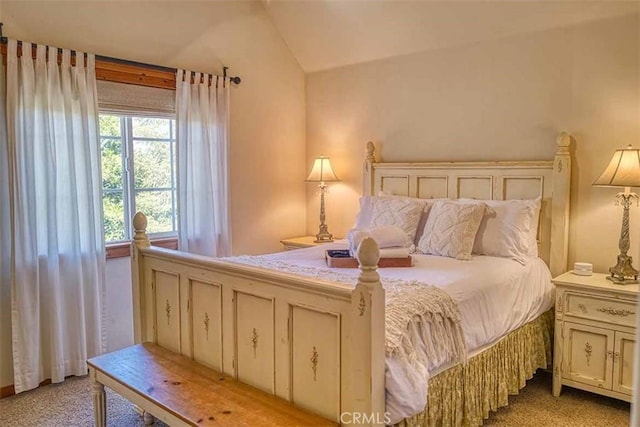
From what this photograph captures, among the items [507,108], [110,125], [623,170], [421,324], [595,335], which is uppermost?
[507,108]

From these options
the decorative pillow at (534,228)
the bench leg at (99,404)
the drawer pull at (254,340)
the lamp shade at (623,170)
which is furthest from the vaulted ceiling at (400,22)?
the bench leg at (99,404)

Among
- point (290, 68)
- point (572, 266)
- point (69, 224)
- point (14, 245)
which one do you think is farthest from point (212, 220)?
Answer: point (572, 266)

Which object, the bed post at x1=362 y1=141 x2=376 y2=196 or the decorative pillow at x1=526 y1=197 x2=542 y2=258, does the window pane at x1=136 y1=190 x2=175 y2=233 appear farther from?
the decorative pillow at x1=526 y1=197 x2=542 y2=258

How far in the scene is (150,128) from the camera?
12.3 feet

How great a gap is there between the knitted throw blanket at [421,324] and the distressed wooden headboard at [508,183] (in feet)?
4.49

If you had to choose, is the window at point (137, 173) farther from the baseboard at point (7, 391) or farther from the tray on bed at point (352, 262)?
the tray on bed at point (352, 262)

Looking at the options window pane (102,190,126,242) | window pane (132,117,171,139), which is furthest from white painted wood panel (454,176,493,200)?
window pane (102,190,126,242)

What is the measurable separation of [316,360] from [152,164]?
244 centimetres

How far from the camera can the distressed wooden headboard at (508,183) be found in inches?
129

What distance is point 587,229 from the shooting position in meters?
3.26

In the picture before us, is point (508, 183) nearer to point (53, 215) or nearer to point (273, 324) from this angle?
point (273, 324)

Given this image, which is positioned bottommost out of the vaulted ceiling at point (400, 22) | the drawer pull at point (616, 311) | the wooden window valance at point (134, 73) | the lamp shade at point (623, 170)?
the drawer pull at point (616, 311)

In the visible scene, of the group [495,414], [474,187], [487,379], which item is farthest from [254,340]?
[474,187]

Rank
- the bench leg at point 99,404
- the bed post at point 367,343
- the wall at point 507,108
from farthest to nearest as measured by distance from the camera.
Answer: the wall at point 507,108 → the bench leg at point 99,404 → the bed post at point 367,343
